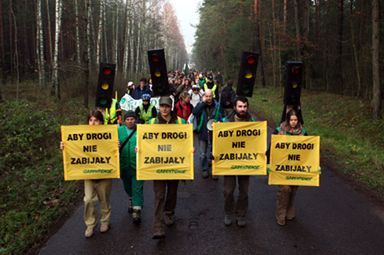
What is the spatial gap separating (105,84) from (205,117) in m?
2.43

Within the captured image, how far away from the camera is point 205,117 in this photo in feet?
27.3

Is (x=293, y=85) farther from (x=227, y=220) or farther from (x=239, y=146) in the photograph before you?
(x=227, y=220)

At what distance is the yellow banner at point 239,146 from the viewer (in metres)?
5.58

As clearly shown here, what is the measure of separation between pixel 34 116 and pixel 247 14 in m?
29.3

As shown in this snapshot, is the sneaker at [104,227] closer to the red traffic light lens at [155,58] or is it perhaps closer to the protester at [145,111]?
the red traffic light lens at [155,58]

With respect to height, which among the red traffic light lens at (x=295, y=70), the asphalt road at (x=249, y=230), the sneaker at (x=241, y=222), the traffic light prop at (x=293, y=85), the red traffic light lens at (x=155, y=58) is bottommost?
the asphalt road at (x=249, y=230)

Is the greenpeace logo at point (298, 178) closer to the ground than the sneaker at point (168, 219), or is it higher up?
higher up

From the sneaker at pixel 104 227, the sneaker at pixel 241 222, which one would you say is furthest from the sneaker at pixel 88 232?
the sneaker at pixel 241 222

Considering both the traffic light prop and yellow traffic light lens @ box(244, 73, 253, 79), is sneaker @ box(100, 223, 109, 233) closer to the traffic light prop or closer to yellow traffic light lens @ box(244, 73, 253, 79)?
yellow traffic light lens @ box(244, 73, 253, 79)

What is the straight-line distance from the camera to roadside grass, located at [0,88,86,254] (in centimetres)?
569

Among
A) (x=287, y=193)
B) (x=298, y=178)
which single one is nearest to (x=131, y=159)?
(x=287, y=193)

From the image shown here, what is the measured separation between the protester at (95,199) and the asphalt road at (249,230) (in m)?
0.15

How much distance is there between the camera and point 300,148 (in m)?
5.71

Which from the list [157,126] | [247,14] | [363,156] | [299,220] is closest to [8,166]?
[157,126]
